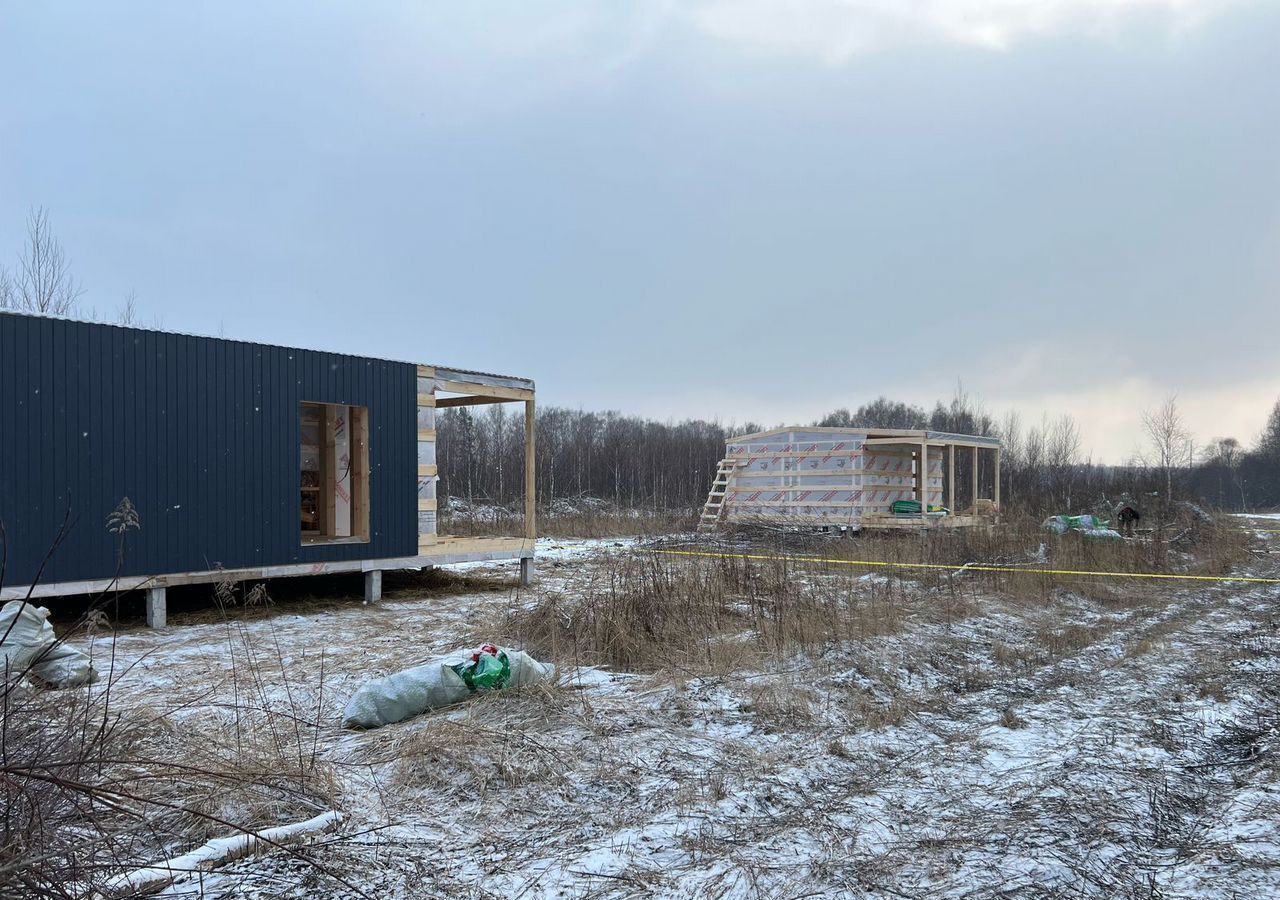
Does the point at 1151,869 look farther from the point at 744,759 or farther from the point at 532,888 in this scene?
the point at 532,888

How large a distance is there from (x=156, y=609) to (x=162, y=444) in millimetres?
1750


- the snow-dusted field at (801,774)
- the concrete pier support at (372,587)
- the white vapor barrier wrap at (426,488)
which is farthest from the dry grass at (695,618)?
the white vapor barrier wrap at (426,488)

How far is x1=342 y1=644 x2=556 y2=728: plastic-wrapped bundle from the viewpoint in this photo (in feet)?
17.0

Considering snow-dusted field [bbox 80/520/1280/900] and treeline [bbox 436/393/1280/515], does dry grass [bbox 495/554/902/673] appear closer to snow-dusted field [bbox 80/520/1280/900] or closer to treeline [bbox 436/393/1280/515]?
snow-dusted field [bbox 80/520/1280/900]

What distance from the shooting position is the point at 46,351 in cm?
810

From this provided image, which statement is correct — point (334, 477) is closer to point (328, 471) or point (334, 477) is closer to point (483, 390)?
point (328, 471)

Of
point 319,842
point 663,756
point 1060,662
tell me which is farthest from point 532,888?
point 1060,662

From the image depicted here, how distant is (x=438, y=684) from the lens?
541cm

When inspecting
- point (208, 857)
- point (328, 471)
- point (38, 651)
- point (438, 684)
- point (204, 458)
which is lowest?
point (208, 857)

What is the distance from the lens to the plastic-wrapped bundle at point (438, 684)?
17.0 ft

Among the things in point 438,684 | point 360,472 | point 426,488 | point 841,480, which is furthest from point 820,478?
point 438,684

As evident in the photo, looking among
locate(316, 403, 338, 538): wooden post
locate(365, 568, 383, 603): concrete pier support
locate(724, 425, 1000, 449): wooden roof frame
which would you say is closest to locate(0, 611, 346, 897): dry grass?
locate(365, 568, 383, 603): concrete pier support

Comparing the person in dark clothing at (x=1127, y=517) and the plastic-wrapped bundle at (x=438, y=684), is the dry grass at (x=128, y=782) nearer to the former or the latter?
the plastic-wrapped bundle at (x=438, y=684)

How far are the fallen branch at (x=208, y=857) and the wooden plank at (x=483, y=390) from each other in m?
8.63
